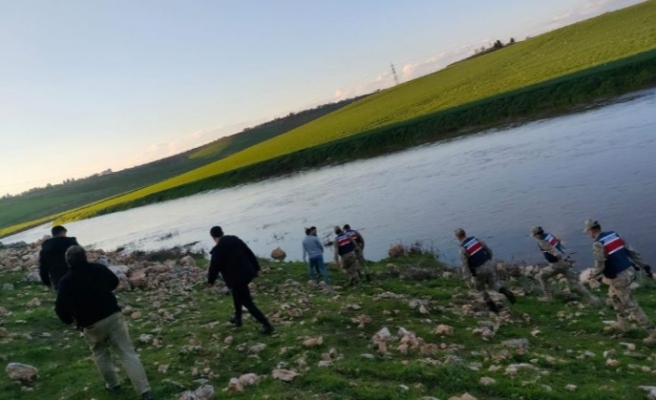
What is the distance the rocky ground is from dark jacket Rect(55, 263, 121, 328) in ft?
5.15

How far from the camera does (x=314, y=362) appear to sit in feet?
37.2

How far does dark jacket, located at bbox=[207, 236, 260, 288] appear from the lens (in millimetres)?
13180

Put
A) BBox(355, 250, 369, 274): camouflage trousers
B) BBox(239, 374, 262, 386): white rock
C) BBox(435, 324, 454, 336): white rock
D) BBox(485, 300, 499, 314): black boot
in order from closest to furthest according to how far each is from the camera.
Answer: BBox(239, 374, 262, 386): white rock
BBox(435, 324, 454, 336): white rock
BBox(485, 300, 499, 314): black boot
BBox(355, 250, 369, 274): camouflage trousers

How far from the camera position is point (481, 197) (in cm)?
3416

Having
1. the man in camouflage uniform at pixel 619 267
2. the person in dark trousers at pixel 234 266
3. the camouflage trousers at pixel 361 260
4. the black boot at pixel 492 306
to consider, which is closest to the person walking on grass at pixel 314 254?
the camouflage trousers at pixel 361 260

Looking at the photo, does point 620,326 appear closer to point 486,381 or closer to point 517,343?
point 517,343

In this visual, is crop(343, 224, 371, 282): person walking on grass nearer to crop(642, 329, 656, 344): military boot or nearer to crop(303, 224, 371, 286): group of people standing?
crop(303, 224, 371, 286): group of people standing

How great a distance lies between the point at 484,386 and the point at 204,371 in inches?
212

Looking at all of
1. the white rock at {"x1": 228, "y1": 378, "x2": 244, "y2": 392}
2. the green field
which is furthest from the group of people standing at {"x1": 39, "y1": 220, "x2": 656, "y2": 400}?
the green field

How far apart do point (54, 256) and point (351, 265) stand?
33.6ft

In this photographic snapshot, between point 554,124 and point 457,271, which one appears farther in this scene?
point 554,124

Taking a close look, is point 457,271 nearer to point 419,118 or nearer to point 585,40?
point 419,118

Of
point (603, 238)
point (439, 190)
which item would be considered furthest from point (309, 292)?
point (439, 190)

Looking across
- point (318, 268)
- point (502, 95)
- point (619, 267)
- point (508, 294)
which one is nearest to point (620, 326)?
point (619, 267)
